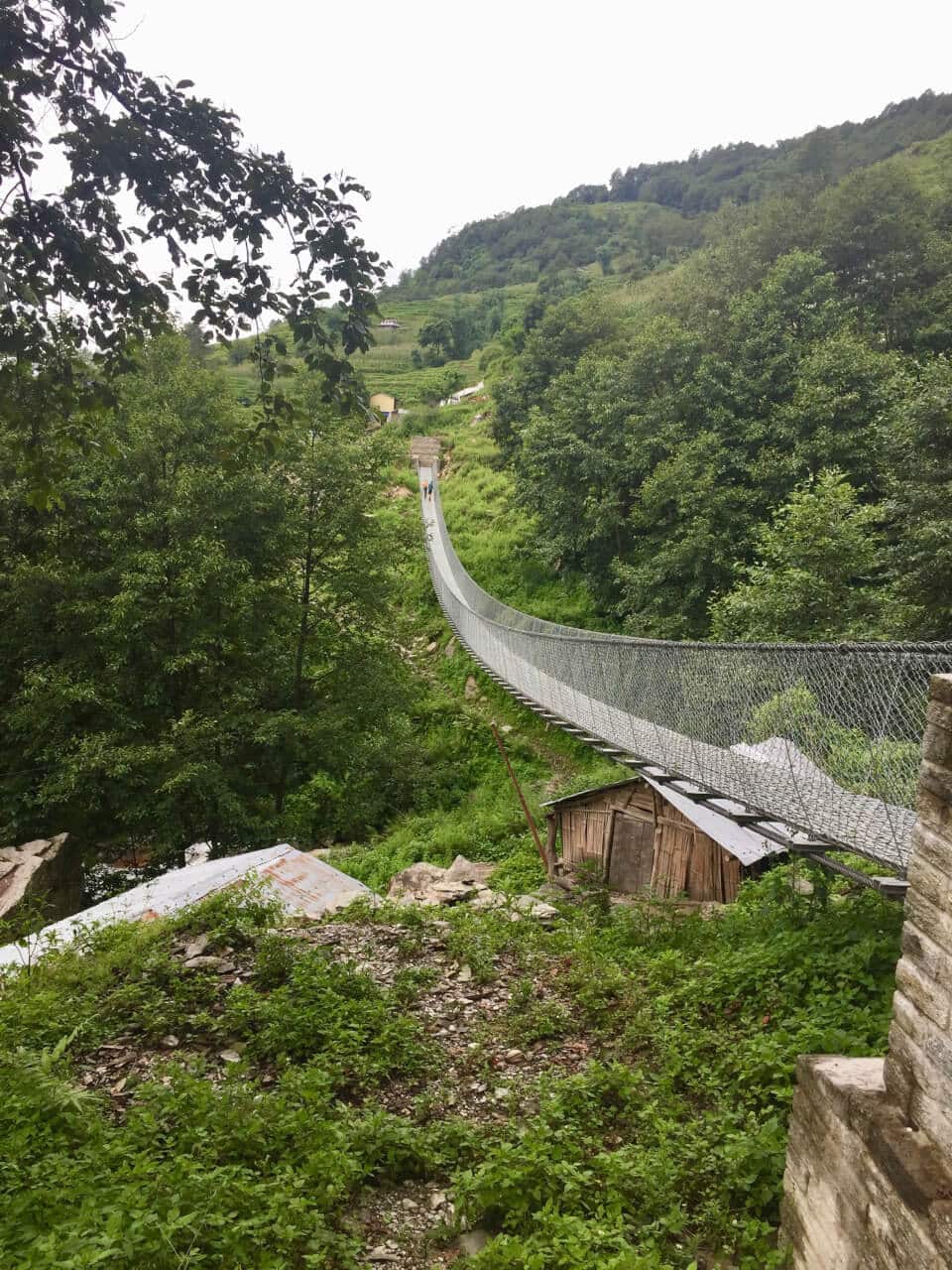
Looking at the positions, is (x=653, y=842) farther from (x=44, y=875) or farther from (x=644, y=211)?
(x=644, y=211)

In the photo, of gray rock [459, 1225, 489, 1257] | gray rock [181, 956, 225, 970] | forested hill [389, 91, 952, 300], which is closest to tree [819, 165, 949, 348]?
gray rock [181, 956, 225, 970]

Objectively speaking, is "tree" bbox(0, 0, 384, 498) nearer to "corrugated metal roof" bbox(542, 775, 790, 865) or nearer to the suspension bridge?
the suspension bridge

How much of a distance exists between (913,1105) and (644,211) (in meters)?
89.0

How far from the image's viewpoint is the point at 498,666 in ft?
34.8

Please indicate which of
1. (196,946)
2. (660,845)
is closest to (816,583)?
(660,845)

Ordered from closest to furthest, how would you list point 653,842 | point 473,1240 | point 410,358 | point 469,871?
1. point 473,1240
2. point 653,842
3. point 469,871
4. point 410,358

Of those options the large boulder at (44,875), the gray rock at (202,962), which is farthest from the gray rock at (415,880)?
the large boulder at (44,875)

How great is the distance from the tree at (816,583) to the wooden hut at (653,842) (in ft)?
7.82

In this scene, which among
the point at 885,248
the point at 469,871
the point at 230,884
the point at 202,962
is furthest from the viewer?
the point at 885,248

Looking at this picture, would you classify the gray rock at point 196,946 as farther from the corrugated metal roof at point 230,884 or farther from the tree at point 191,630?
the tree at point 191,630

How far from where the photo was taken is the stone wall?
1.75 meters

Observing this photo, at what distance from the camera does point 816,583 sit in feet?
27.6

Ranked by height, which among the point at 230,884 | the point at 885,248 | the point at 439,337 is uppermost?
the point at 439,337

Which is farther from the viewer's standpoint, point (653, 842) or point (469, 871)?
point (469, 871)
